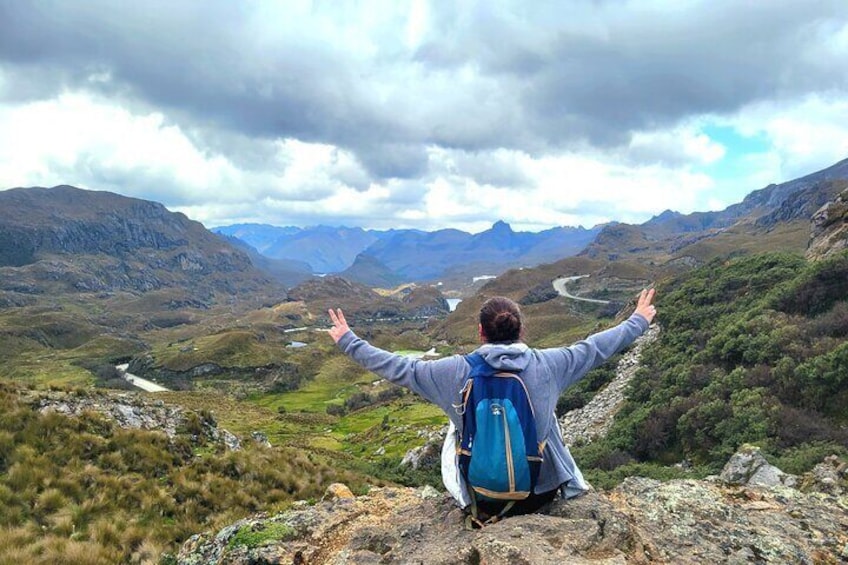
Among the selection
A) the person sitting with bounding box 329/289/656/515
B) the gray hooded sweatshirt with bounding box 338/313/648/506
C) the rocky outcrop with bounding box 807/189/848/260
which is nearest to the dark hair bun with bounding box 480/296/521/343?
the person sitting with bounding box 329/289/656/515

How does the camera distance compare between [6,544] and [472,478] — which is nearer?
[472,478]

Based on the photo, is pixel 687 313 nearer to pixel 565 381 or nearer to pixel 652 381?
pixel 652 381

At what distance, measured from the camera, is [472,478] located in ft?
17.9

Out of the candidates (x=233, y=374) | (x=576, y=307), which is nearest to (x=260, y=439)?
(x=233, y=374)

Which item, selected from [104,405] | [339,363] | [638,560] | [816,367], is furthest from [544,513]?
[339,363]

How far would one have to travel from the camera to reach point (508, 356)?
211 inches

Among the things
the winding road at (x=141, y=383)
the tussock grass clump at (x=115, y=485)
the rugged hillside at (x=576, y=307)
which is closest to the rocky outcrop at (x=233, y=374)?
the winding road at (x=141, y=383)

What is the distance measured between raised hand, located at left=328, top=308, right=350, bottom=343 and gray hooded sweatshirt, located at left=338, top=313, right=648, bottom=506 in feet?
0.25

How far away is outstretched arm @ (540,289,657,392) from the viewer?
18.5ft

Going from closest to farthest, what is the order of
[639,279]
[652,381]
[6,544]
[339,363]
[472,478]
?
[472,478] → [6,544] → [652,381] → [339,363] → [639,279]

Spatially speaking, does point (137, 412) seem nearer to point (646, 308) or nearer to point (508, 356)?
point (508, 356)

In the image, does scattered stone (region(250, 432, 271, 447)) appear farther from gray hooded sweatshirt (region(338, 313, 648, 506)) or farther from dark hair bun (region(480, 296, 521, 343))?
dark hair bun (region(480, 296, 521, 343))

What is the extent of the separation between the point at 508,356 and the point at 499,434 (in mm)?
831

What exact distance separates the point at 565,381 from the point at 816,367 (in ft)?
64.1
